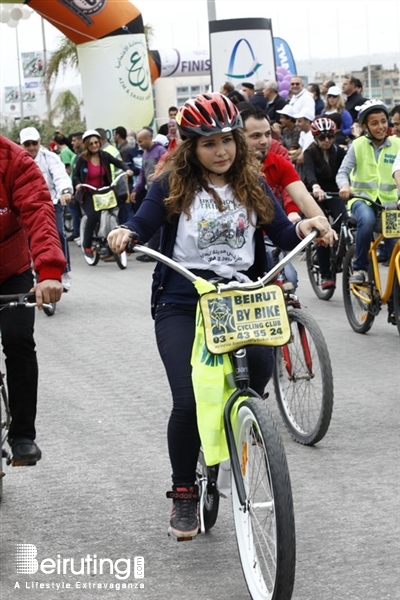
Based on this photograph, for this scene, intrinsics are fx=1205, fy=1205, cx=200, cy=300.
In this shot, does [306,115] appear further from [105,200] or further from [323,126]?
[323,126]

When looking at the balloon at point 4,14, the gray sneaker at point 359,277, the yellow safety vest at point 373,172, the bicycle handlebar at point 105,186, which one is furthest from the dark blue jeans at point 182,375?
the balloon at point 4,14

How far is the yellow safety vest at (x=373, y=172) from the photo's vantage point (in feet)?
35.6

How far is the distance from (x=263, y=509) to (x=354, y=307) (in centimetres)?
686

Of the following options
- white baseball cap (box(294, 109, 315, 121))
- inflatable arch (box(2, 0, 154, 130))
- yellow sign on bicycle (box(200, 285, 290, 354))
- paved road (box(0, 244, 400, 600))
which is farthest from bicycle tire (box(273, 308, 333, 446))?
inflatable arch (box(2, 0, 154, 130))

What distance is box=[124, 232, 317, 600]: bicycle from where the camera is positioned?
4309 millimetres

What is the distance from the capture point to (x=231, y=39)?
877 inches

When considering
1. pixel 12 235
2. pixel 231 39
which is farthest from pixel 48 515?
pixel 231 39

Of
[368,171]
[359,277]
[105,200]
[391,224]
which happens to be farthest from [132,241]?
[105,200]

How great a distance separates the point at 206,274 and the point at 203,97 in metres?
0.74

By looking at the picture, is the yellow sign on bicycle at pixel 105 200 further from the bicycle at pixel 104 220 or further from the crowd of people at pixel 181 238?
the crowd of people at pixel 181 238

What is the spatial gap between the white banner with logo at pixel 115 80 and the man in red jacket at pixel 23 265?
62.1 ft

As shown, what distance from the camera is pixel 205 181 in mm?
5008

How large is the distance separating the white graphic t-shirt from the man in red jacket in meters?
0.52

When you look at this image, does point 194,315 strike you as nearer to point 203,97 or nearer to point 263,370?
point 263,370
